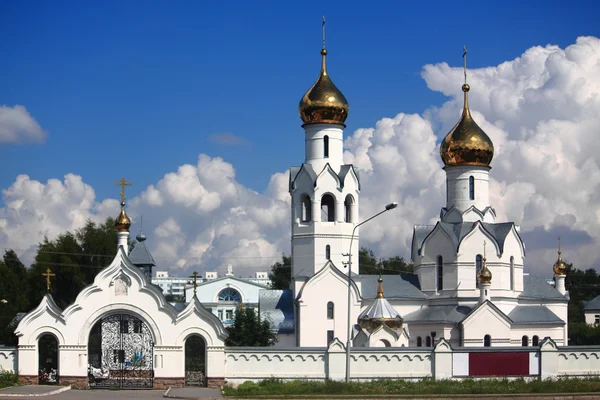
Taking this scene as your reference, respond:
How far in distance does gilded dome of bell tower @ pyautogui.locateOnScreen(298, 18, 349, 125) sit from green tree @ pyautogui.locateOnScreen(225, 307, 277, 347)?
944 centimetres

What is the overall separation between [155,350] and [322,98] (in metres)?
16.6

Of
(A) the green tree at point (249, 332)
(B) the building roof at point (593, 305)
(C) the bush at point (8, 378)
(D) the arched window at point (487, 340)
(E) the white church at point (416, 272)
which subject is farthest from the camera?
(B) the building roof at point (593, 305)

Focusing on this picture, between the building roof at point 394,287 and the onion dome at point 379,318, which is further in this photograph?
the building roof at point 394,287

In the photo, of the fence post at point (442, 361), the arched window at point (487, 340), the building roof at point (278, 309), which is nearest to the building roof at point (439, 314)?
the arched window at point (487, 340)

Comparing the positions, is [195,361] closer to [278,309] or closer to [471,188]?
[278,309]

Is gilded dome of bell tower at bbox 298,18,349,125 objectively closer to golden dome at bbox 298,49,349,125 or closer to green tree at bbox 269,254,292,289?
golden dome at bbox 298,49,349,125

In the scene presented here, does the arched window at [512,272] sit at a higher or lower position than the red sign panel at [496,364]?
higher

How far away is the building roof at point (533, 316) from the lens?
154 feet

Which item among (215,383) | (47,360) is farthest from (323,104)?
(47,360)

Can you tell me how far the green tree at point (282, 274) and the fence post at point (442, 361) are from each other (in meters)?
50.3

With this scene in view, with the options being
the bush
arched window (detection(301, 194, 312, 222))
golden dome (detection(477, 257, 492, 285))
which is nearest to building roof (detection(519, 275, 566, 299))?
golden dome (detection(477, 257, 492, 285))

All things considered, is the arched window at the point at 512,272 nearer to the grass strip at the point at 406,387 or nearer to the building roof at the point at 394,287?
the building roof at the point at 394,287

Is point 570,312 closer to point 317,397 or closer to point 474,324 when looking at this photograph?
point 474,324

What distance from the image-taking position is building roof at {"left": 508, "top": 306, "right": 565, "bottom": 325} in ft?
154
